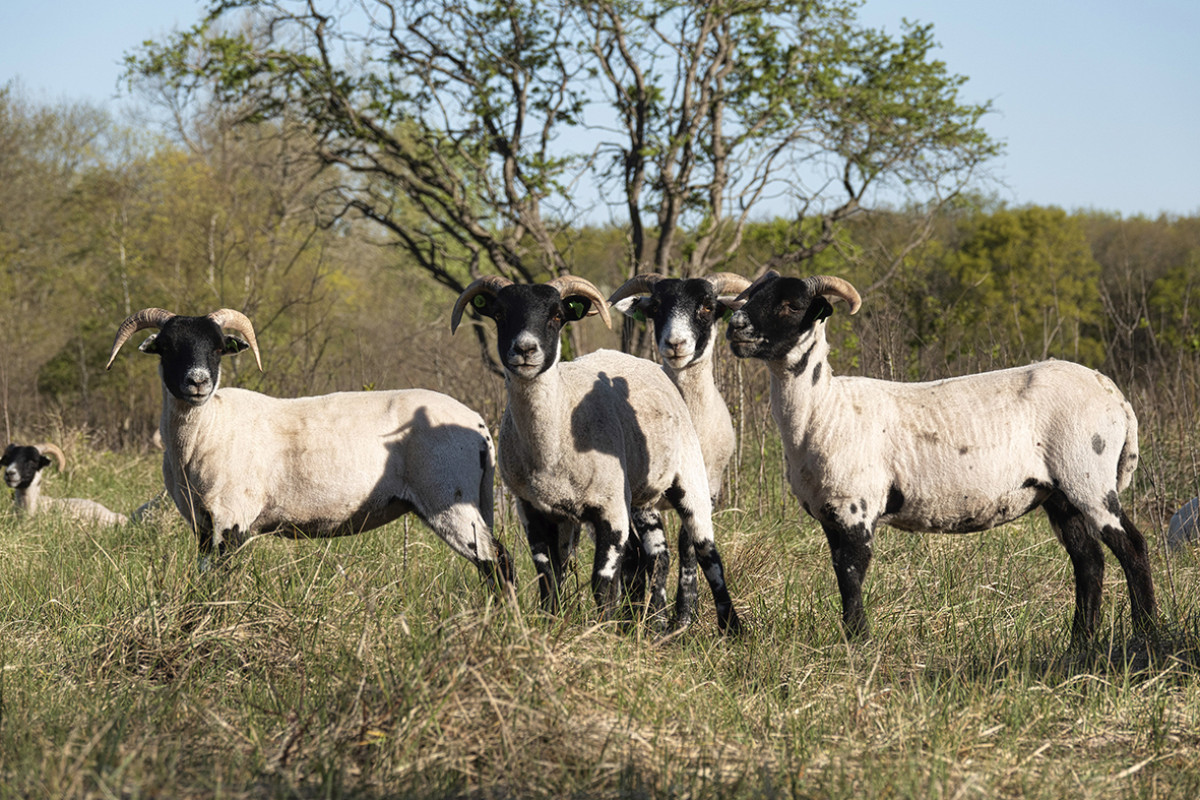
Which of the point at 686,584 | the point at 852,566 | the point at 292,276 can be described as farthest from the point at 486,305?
the point at 292,276

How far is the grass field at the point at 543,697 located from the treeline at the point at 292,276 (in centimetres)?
402

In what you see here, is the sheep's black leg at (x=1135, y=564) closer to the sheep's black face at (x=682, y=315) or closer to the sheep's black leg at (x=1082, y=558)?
the sheep's black leg at (x=1082, y=558)

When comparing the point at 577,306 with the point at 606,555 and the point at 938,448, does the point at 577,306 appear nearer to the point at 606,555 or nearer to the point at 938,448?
the point at 606,555

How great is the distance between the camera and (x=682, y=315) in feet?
17.4

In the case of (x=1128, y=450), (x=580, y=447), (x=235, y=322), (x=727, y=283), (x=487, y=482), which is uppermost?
(x=727, y=283)

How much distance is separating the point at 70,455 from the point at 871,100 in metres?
12.6

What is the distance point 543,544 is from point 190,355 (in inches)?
91.3

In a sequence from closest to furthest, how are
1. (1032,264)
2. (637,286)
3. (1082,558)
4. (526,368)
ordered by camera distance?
1. (526,368)
2. (1082,558)
3. (637,286)
4. (1032,264)

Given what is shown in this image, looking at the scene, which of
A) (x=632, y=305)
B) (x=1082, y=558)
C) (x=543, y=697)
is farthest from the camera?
(x=632, y=305)

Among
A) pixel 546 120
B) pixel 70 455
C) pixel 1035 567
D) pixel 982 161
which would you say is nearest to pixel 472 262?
pixel 546 120

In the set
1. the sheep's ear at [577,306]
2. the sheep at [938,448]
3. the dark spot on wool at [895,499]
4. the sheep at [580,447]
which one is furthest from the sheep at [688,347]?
the dark spot on wool at [895,499]

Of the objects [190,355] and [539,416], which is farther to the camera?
[190,355]

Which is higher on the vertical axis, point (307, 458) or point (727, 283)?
point (727, 283)

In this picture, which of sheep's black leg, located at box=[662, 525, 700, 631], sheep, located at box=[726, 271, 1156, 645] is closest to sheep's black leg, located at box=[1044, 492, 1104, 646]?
sheep, located at box=[726, 271, 1156, 645]
